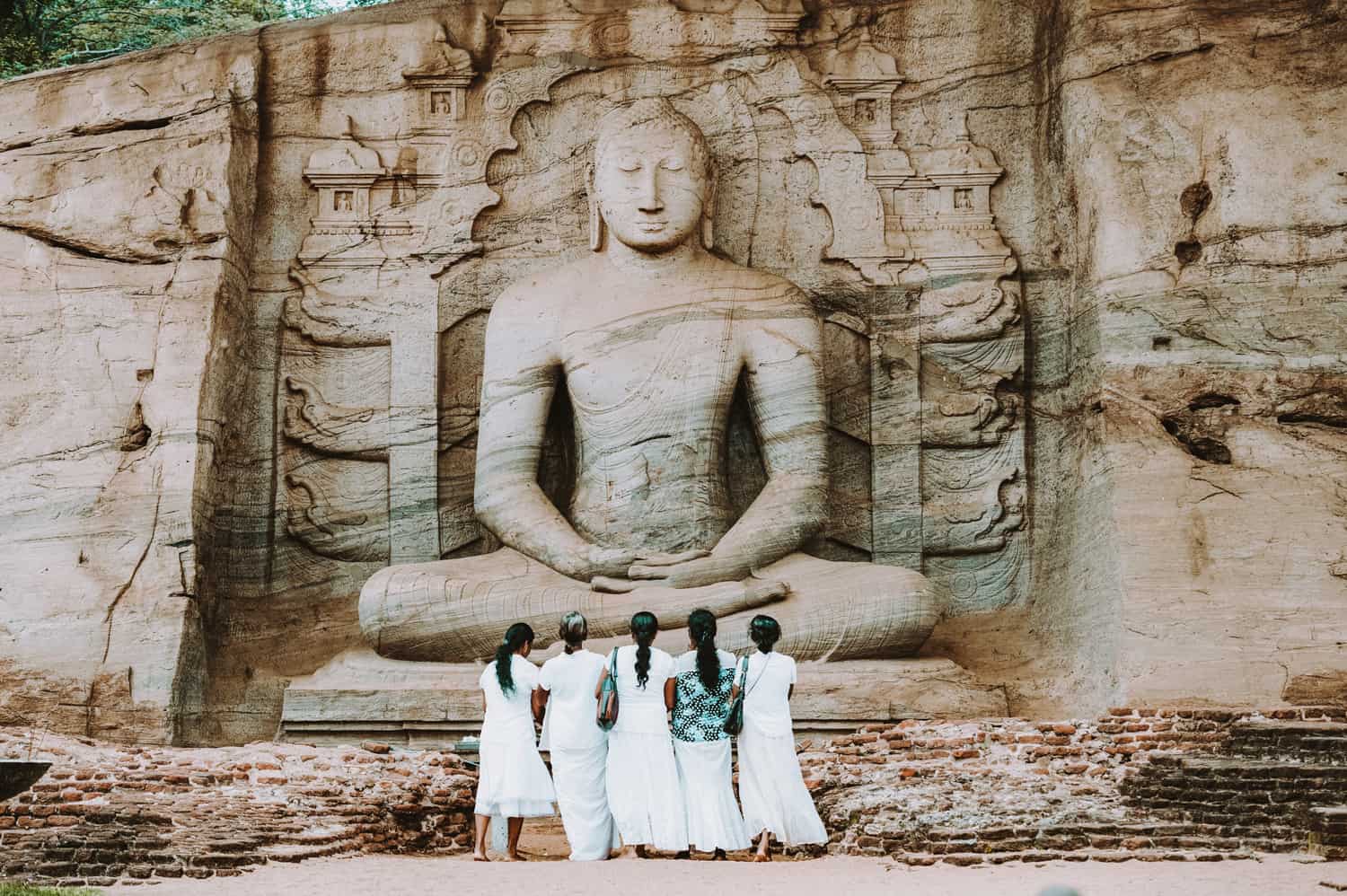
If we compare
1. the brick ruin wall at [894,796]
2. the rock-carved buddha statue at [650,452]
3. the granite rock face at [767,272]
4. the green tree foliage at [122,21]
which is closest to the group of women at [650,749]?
the brick ruin wall at [894,796]

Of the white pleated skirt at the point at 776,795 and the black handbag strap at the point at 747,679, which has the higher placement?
the black handbag strap at the point at 747,679

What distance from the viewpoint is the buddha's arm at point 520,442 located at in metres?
Answer: 11.3

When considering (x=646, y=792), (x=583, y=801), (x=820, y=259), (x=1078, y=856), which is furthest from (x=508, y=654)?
(x=820, y=259)

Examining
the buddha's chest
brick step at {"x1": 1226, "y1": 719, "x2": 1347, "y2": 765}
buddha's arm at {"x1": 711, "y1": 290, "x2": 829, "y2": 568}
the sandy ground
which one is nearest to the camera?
the sandy ground

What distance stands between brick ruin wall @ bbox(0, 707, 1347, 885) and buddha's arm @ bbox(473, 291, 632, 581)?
171cm

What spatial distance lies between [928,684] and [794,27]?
13.2 feet

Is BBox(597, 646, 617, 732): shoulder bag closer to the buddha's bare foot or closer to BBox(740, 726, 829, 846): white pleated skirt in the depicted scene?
BBox(740, 726, 829, 846): white pleated skirt

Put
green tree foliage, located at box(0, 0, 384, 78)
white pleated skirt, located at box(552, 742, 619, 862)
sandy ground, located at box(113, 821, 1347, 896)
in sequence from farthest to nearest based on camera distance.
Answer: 1. green tree foliage, located at box(0, 0, 384, 78)
2. white pleated skirt, located at box(552, 742, 619, 862)
3. sandy ground, located at box(113, 821, 1347, 896)

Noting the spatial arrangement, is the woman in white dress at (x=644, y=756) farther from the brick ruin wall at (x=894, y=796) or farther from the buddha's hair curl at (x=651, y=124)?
the buddha's hair curl at (x=651, y=124)

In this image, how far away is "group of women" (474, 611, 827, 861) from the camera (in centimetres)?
836

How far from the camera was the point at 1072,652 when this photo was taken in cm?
1122

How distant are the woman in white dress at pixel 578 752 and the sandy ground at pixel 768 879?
0.98 ft

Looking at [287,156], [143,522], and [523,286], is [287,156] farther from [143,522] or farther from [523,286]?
[143,522]

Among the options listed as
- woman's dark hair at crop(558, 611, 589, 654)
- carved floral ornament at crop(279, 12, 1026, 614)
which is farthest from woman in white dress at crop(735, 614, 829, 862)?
carved floral ornament at crop(279, 12, 1026, 614)
